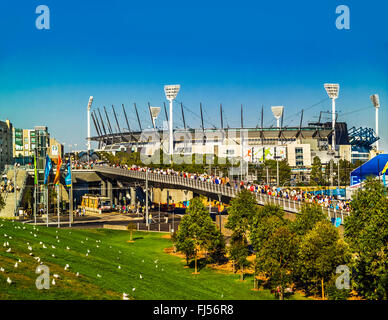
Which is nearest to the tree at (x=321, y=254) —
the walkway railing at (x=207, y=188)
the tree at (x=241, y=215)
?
the walkway railing at (x=207, y=188)

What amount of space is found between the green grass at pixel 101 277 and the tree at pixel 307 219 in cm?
557

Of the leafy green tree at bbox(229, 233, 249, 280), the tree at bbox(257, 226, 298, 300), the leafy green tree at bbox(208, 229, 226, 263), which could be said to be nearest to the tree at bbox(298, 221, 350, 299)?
the tree at bbox(257, 226, 298, 300)

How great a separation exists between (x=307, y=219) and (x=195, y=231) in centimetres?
1044

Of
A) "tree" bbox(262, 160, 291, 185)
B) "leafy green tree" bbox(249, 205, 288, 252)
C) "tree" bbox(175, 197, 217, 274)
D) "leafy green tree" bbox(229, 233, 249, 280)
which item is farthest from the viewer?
"tree" bbox(262, 160, 291, 185)

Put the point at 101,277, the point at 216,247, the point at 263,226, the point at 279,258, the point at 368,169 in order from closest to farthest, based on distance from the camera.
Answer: the point at 101,277 < the point at 279,258 < the point at 263,226 < the point at 216,247 < the point at 368,169

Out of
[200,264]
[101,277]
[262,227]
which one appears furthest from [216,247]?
[101,277]

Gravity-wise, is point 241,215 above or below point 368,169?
below

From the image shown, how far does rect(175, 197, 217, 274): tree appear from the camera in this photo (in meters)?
44.2

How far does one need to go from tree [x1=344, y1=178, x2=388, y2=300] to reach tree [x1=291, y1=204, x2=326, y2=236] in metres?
8.61

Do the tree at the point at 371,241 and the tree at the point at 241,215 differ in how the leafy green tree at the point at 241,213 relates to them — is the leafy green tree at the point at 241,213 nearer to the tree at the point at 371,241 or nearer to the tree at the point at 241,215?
the tree at the point at 241,215

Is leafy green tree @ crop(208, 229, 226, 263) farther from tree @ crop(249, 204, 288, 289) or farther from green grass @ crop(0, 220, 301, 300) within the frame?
tree @ crop(249, 204, 288, 289)

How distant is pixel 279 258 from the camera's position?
33906mm

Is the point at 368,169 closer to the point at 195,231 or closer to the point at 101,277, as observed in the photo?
the point at 195,231

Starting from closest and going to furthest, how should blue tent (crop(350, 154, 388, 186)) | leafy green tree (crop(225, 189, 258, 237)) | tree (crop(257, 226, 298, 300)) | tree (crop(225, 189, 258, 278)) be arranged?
1. tree (crop(257, 226, 298, 300))
2. tree (crop(225, 189, 258, 278))
3. leafy green tree (crop(225, 189, 258, 237))
4. blue tent (crop(350, 154, 388, 186))
